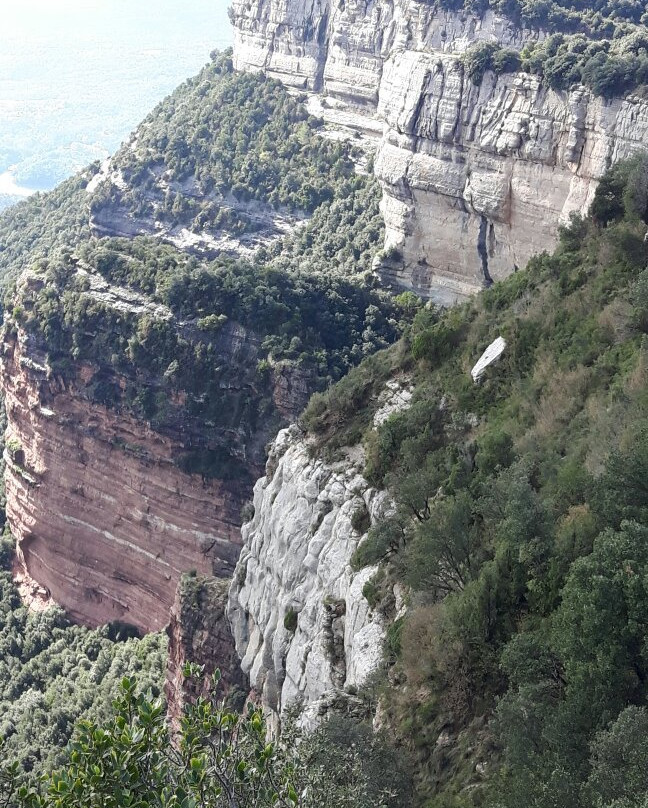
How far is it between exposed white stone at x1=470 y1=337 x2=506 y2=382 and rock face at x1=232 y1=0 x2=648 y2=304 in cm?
1884

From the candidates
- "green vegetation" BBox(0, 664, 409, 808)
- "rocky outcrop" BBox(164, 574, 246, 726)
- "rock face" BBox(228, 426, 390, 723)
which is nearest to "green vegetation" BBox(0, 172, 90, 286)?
"rocky outcrop" BBox(164, 574, 246, 726)

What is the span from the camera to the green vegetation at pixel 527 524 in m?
11.7

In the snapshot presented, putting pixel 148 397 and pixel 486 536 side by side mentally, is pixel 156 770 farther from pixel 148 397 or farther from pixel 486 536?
pixel 148 397

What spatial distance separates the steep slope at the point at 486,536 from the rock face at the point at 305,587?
5 cm

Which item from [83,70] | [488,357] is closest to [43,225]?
[488,357]

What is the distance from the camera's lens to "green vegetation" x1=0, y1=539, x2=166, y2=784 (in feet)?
112

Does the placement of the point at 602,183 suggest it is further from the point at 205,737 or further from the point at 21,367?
the point at 21,367

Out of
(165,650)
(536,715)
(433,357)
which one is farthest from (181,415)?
(536,715)

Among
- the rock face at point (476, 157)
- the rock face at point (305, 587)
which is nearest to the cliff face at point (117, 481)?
the rock face at point (476, 157)

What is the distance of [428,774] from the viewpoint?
549 inches

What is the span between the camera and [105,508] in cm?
4169

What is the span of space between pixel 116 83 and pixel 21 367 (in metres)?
134

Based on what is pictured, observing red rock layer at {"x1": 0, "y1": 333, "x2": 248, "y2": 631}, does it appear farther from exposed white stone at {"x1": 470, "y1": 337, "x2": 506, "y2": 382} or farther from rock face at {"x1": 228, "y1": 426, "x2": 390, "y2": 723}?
exposed white stone at {"x1": 470, "y1": 337, "x2": 506, "y2": 382}

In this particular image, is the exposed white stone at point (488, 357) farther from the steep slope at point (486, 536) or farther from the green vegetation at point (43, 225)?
the green vegetation at point (43, 225)
